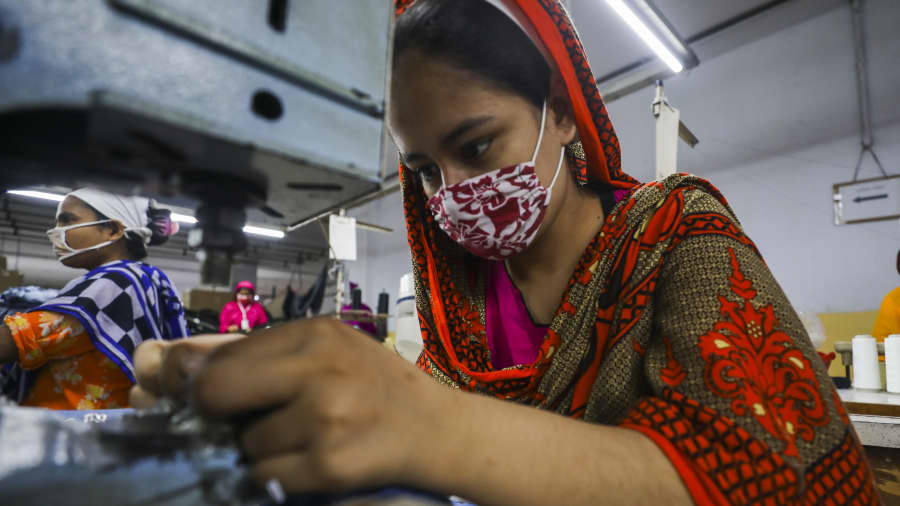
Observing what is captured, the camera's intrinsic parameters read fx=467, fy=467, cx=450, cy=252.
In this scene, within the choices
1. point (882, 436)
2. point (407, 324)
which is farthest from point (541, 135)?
point (407, 324)

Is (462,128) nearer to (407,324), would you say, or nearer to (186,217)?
(186,217)

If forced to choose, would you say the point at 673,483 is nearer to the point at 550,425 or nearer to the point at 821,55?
the point at 550,425

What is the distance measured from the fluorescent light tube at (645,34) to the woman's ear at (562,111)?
1.68m

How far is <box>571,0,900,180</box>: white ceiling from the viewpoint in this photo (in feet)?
11.3

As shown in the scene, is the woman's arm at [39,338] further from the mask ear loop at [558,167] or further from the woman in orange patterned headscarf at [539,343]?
the mask ear loop at [558,167]

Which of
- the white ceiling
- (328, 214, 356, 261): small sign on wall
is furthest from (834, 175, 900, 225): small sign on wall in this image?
(328, 214, 356, 261): small sign on wall

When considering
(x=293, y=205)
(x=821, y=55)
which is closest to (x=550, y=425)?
(x=293, y=205)

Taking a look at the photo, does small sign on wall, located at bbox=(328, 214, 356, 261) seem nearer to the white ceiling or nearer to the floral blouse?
the floral blouse

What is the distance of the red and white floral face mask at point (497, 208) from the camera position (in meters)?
0.75

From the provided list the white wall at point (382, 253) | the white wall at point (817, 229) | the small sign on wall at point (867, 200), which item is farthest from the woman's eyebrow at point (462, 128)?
the white wall at point (382, 253)

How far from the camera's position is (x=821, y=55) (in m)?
3.72

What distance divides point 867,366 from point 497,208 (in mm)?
1922

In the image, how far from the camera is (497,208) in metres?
0.76

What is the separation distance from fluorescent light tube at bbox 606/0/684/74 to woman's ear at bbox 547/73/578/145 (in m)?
1.68
